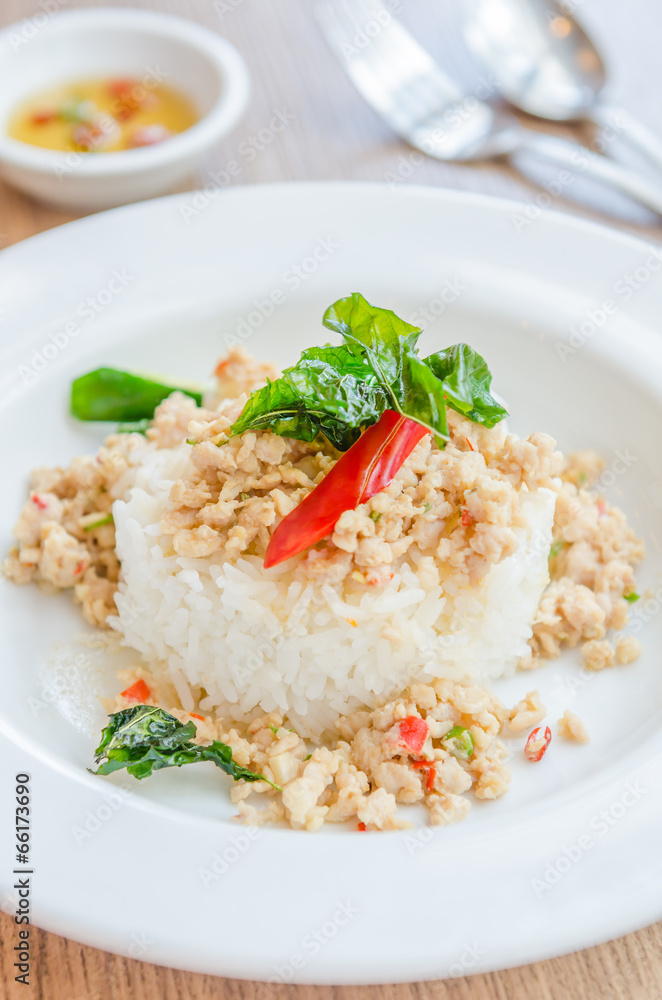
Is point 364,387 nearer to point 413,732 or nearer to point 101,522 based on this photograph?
point 413,732

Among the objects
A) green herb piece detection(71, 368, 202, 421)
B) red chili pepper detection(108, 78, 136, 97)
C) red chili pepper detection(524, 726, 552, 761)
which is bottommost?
green herb piece detection(71, 368, 202, 421)

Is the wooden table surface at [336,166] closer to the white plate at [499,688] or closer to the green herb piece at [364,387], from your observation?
the white plate at [499,688]

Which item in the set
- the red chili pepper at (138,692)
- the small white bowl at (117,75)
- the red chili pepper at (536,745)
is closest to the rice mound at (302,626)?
the red chili pepper at (138,692)

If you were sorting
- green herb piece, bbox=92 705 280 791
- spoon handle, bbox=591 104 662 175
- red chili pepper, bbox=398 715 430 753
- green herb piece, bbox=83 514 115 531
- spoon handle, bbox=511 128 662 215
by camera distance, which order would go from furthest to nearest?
spoon handle, bbox=591 104 662 175, spoon handle, bbox=511 128 662 215, green herb piece, bbox=83 514 115 531, red chili pepper, bbox=398 715 430 753, green herb piece, bbox=92 705 280 791

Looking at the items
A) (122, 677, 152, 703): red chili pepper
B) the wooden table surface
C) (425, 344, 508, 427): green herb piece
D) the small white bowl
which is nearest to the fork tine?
the wooden table surface

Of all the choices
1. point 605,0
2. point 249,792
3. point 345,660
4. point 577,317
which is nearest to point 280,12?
point 605,0

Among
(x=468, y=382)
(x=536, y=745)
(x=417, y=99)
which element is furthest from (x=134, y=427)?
(x=417, y=99)

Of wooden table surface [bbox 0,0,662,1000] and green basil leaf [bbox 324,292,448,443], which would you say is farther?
green basil leaf [bbox 324,292,448,443]

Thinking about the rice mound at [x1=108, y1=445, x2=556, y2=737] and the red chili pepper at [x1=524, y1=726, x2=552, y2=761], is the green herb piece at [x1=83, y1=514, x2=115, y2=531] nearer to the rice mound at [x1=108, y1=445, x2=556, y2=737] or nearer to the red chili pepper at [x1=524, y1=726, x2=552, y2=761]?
the rice mound at [x1=108, y1=445, x2=556, y2=737]

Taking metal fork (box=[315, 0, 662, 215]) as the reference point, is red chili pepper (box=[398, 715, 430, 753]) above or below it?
below
